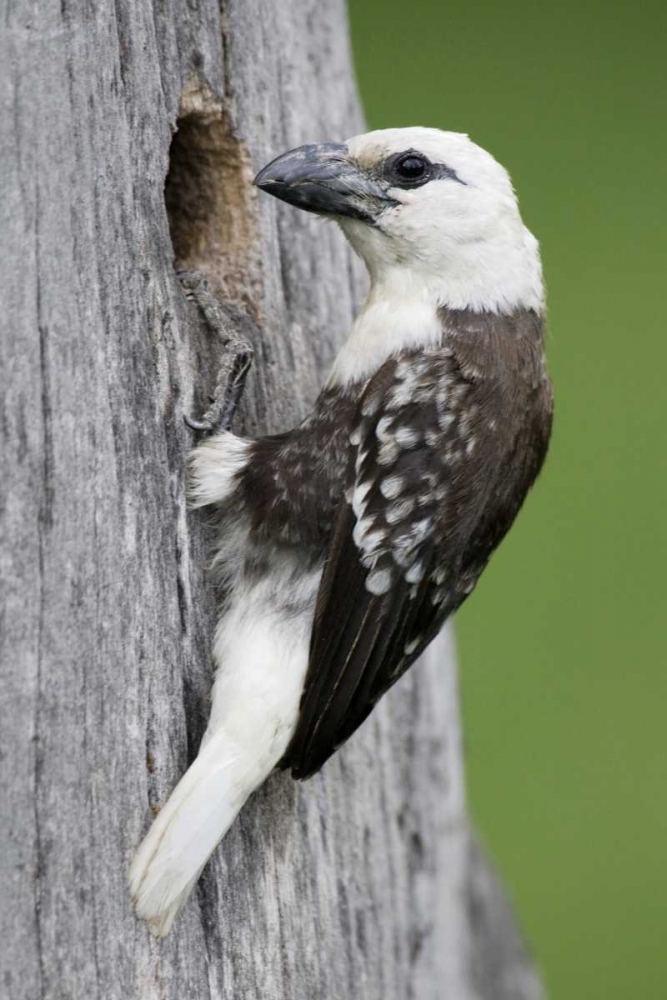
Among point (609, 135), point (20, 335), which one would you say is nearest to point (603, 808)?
point (609, 135)

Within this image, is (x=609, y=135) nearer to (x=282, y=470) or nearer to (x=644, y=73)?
(x=644, y=73)

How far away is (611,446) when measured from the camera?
6660 mm

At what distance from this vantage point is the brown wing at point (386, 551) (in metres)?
2.93

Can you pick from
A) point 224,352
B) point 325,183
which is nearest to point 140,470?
point 224,352

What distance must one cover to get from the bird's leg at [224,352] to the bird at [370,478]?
57 mm

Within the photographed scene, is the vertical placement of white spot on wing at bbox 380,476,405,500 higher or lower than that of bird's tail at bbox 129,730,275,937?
higher

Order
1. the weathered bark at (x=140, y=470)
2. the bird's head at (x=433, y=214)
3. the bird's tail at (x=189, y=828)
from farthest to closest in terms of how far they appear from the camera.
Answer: the bird's head at (x=433, y=214)
the bird's tail at (x=189, y=828)
the weathered bark at (x=140, y=470)

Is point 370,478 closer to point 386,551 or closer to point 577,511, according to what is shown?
point 386,551

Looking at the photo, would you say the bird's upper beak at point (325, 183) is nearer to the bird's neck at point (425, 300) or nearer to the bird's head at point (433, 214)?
the bird's head at point (433, 214)

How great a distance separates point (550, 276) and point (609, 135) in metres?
0.72

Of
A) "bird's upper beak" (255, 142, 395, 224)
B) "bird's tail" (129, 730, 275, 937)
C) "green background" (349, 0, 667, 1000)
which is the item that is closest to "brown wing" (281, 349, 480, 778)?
"bird's tail" (129, 730, 275, 937)

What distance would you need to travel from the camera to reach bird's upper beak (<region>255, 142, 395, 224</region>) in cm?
315

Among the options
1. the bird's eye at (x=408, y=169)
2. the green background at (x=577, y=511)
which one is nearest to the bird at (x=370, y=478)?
the bird's eye at (x=408, y=169)

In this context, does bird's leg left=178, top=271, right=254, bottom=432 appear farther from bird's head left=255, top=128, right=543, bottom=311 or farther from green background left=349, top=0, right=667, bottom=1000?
green background left=349, top=0, right=667, bottom=1000
